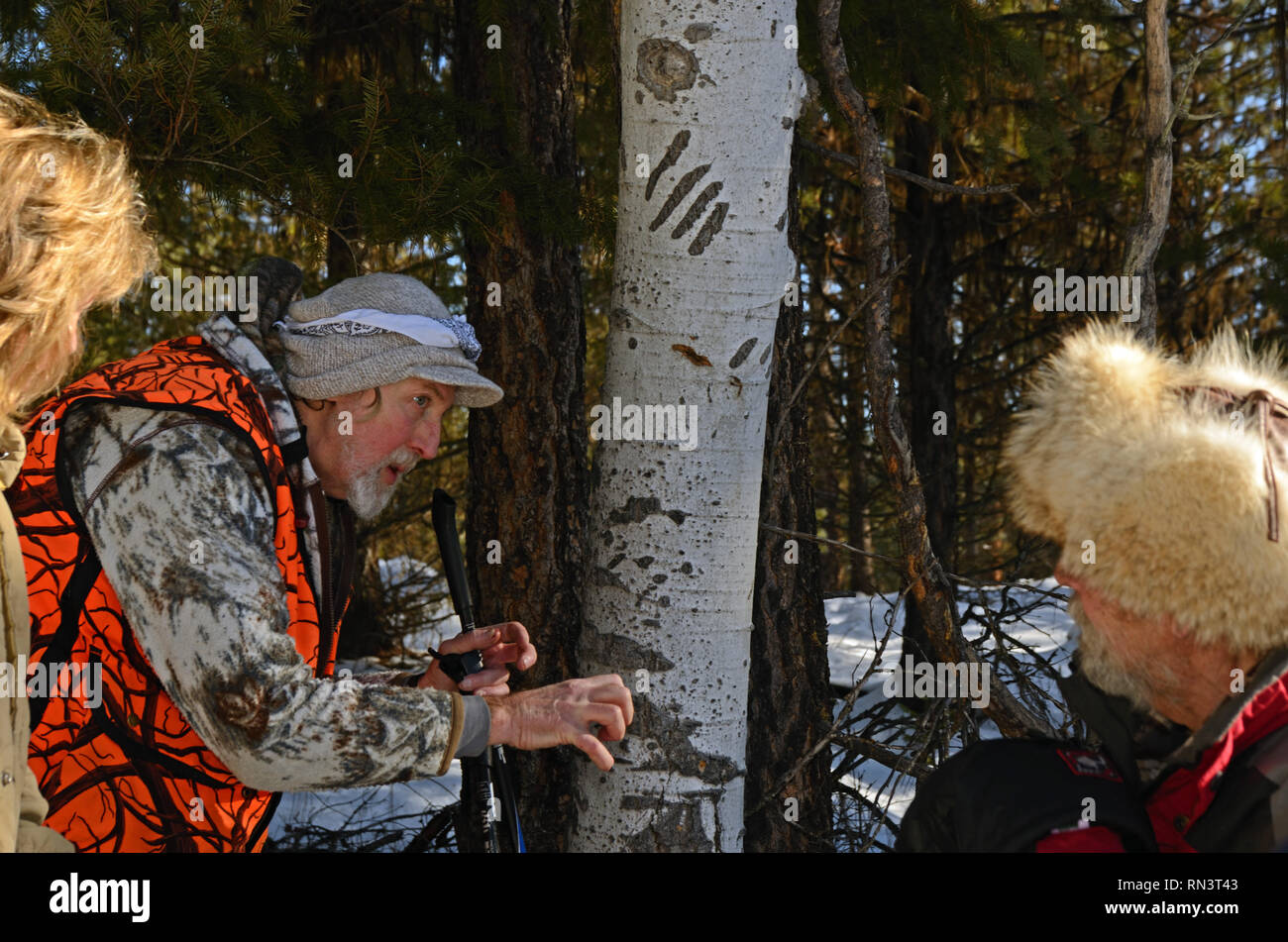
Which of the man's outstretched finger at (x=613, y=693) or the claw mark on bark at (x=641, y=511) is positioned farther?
Result: the claw mark on bark at (x=641, y=511)

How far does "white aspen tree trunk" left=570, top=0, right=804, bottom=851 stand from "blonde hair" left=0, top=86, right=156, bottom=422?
3.45 ft

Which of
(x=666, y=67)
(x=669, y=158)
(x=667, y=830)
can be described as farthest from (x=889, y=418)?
(x=667, y=830)

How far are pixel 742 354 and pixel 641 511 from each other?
41cm

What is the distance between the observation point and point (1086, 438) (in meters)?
1.78

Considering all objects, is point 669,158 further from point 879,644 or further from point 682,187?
point 879,644

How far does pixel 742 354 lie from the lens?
2477 millimetres

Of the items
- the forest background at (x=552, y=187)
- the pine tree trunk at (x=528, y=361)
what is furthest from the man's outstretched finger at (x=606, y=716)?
the pine tree trunk at (x=528, y=361)

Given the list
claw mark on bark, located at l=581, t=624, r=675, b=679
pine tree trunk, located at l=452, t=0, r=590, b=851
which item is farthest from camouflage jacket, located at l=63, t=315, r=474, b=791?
pine tree trunk, located at l=452, t=0, r=590, b=851

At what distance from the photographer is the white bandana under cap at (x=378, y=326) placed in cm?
242

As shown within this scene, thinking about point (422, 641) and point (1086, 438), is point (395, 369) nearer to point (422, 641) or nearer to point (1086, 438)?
point (1086, 438)

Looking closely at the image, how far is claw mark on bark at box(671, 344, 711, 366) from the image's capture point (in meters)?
2.46

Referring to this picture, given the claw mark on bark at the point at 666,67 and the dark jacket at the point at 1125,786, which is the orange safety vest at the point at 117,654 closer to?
the claw mark on bark at the point at 666,67

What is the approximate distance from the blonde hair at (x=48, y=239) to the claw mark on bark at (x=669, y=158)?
1.05 meters

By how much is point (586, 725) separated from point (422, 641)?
5763mm
